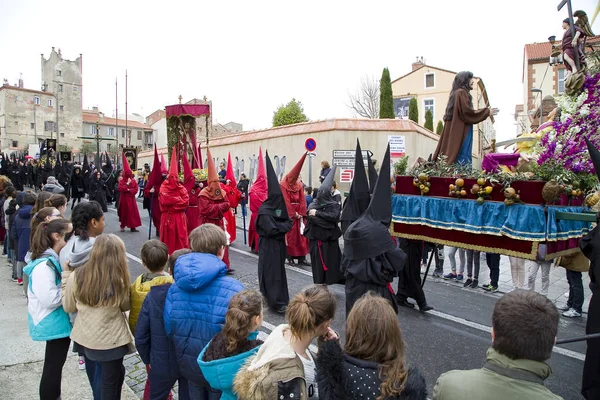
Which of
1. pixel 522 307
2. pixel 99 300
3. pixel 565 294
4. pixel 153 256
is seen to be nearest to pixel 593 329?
pixel 522 307

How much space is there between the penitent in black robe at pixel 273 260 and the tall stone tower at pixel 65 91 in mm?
67069

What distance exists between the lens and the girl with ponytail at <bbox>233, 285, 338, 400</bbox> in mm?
2197

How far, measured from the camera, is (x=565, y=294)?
7.89 m

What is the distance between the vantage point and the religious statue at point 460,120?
6559 millimetres

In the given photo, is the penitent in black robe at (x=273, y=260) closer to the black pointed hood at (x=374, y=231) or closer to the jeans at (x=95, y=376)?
the black pointed hood at (x=374, y=231)

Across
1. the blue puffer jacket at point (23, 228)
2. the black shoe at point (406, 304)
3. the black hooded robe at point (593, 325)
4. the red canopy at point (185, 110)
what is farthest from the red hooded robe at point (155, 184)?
the black hooded robe at point (593, 325)

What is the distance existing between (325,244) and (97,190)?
45.6 feet

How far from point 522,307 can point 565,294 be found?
7178 mm

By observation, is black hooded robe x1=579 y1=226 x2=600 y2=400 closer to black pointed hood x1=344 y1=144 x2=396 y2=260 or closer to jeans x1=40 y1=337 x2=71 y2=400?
black pointed hood x1=344 y1=144 x2=396 y2=260

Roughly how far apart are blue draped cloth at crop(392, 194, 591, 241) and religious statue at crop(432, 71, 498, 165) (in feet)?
2.91

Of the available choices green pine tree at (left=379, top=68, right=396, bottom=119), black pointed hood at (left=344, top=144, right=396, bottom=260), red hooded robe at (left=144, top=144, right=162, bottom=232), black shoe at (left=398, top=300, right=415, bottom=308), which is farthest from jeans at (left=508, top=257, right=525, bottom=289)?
green pine tree at (left=379, top=68, right=396, bottom=119)

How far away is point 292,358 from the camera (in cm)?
231

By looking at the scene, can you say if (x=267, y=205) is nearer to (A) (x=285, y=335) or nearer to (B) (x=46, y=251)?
(B) (x=46, y=251)

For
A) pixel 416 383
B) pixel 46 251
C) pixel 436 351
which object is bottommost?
pixel 436 351
